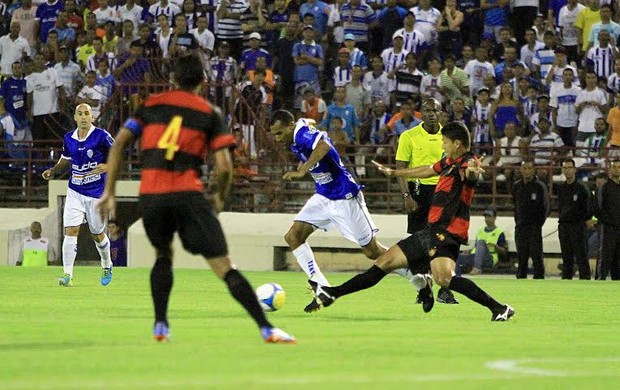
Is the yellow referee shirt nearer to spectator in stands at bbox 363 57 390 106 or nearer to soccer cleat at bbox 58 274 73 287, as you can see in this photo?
soccer cleat at bbox 58 274 73 287

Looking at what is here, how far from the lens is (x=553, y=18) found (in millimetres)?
30562

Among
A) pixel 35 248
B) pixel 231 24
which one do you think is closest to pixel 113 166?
pixel 35 248

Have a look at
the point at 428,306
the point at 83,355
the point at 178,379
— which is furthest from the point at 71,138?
the point at 178,379

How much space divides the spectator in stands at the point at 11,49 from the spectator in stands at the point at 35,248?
4.60 meters

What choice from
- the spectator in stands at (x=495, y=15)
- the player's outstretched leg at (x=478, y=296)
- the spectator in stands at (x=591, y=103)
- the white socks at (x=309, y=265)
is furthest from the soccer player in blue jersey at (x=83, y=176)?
the spectator in stands at (x=495, y=15)

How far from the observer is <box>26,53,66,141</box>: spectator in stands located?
30.7 metres

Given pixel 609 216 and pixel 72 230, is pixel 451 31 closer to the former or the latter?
pixel 609 216

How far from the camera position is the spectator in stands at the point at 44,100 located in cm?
3069

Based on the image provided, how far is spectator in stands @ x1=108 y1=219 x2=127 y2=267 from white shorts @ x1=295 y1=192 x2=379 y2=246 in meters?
13.3

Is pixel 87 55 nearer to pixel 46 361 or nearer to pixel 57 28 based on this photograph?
pixel 57 28

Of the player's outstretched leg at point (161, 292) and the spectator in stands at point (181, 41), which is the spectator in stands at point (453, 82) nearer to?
the spectator in stands at point (181, 41)

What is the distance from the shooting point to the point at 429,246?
1397cm

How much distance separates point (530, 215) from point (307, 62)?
6.60 meters

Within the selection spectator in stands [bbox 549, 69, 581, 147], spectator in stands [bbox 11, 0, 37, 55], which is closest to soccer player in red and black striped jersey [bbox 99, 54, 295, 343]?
spectator in stands [bbox 549, 69, 581, 147]
